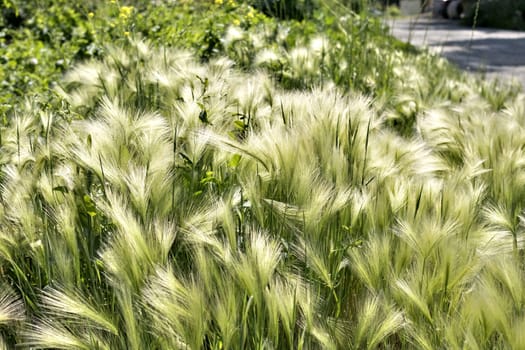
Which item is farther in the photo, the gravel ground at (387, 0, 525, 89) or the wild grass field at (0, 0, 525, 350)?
the gravel ground at (387, 0, 525, 89)

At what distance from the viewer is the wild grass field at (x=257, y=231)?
4.10ft

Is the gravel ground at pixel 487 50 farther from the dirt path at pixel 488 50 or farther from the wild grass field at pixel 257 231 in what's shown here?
the wild grass field at pixel 257 231

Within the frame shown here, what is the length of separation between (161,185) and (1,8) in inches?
205

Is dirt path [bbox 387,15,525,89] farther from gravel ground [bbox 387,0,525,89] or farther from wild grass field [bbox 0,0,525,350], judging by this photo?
wild grass field [bbox 0,0,525,350]

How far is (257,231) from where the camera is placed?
5.10 ft

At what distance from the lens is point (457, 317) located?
1277 mm

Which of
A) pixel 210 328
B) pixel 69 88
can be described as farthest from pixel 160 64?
pixel 210 328

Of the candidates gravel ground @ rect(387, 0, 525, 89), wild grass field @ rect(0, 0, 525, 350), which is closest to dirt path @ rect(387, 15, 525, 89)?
gravel ground @ rect(387, 0, 525, 89)

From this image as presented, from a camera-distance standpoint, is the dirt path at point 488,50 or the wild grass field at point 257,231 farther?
the dirt path at point 488,50

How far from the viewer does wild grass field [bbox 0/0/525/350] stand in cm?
125

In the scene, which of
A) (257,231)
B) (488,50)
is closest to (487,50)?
(488,50)

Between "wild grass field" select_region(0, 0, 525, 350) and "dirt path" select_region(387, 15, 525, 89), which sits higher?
"wild grass field" select_region(0, 0, 525, 350)

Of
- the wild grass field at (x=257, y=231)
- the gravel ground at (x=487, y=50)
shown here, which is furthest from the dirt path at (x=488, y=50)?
the wild grass field at (x=257, y=231)

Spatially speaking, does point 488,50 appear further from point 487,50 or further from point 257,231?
point 257,231
